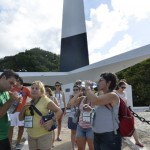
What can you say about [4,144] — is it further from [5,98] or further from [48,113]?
[48,113]

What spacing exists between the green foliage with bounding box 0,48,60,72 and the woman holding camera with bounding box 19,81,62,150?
132 feet

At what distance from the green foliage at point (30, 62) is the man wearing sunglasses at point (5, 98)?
40.9 m

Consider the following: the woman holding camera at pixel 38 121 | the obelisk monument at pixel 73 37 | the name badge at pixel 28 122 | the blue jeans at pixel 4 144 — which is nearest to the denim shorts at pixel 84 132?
the woman holding camera at pixel 38 121

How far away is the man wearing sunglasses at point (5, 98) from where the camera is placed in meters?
3.13

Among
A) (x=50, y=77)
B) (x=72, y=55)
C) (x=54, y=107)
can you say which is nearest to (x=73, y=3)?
(x=72, y=55)

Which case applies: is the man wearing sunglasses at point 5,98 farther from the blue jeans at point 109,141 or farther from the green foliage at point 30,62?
the green foliage at point 30,62

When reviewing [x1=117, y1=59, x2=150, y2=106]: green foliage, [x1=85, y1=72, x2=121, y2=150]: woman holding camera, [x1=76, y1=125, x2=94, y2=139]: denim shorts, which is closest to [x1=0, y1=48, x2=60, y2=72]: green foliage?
[x1=117, y1=59, x2=150, y2=106]: green foliage

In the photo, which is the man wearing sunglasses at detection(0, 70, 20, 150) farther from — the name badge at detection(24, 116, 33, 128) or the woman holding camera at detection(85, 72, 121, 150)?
the woman holding camera at detection(85, 72, 121, 150)

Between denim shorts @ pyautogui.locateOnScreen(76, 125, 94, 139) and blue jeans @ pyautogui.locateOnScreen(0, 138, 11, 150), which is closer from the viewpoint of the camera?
blue jeans @ pyautogui.locateOnScreen(0, 138, 11, 150)

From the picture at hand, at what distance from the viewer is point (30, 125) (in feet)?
12.8

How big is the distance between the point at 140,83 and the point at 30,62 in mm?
19049

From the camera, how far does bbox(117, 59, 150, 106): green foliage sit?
29.4m

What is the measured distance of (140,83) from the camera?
30.2 m

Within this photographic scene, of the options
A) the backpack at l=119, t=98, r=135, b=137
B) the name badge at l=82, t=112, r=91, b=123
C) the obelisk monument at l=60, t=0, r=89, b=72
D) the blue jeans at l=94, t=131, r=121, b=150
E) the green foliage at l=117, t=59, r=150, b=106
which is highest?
the obelisk monument at l=60, t=0, r=89, b=72
